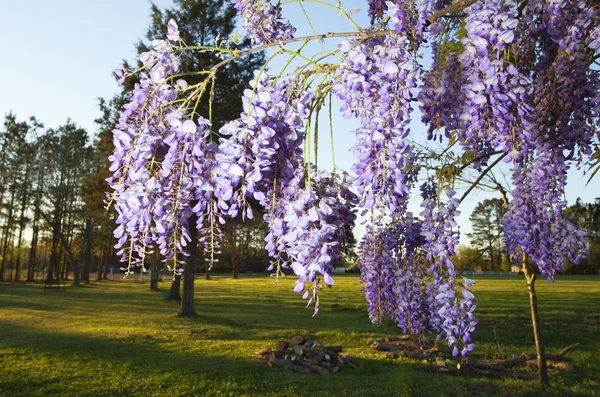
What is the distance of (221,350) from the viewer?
9.78 metres

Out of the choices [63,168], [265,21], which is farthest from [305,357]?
[63,168]

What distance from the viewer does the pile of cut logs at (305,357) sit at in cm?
830

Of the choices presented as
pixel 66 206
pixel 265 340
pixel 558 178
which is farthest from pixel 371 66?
pixel 66 206

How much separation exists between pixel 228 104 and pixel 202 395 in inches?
418

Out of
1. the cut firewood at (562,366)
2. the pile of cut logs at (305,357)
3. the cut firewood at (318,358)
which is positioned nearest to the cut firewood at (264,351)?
the pile of cut logs at (305,357)

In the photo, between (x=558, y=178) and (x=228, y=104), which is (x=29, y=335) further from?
(x=558, y=178)

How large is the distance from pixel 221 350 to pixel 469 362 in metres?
4.99

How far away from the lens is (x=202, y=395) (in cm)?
668

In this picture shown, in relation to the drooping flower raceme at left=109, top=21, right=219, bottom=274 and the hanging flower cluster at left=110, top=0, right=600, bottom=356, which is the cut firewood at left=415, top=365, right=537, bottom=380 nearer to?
the hanging flower cluster at left=110, top=0, right=600, bottom=356

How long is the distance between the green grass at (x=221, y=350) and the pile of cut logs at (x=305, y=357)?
0.82ft

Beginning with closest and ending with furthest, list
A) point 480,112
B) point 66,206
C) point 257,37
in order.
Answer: point 480,112 < point 257,37 < point 66,206

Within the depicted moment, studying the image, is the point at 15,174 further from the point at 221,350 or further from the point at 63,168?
the point at 221,350

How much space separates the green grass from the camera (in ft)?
23.2

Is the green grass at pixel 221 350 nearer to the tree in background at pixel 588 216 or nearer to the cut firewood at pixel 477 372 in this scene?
the cut firewood at pixel 477 372
